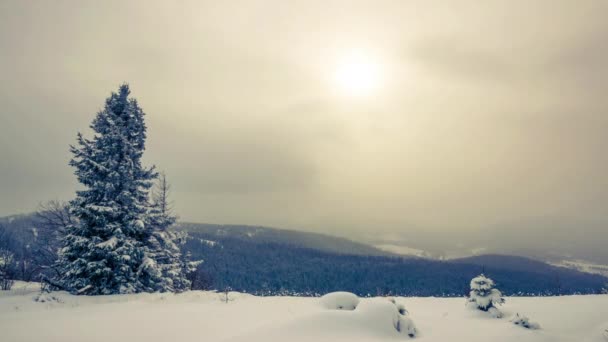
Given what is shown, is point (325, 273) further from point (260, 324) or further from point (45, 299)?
point (260, 324)

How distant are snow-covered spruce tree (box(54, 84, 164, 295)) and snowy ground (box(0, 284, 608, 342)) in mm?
3900

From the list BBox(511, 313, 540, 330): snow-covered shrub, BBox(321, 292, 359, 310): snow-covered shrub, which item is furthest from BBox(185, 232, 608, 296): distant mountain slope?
BBox(511, 313, 540, 330): snow-covered shrub

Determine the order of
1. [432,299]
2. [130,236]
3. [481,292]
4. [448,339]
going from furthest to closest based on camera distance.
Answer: [130,236]
[432,299]
[481,292]
[448,339]

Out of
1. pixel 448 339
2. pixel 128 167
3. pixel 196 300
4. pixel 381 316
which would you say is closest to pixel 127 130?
pixel 128 167

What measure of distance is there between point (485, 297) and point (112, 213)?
1708cm

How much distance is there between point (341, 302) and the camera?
8.83m

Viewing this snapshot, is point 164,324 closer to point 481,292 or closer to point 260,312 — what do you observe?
point 260,312

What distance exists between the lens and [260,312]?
9.11m

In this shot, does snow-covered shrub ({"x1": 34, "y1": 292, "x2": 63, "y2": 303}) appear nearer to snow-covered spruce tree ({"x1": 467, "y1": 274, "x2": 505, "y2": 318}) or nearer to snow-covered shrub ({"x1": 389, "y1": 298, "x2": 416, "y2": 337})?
snow-covered shrub ({"x1": 389, "y1": 298, "x2": 416, "y2": 337})

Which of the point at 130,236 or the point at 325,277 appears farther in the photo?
the point at 325,277

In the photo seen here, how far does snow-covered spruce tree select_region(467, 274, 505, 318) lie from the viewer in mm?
10703

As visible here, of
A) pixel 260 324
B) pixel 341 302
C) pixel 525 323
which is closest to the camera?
pixel 260 324

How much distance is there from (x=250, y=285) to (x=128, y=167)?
273ft

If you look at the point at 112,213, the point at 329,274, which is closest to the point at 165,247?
the point at 112,213
